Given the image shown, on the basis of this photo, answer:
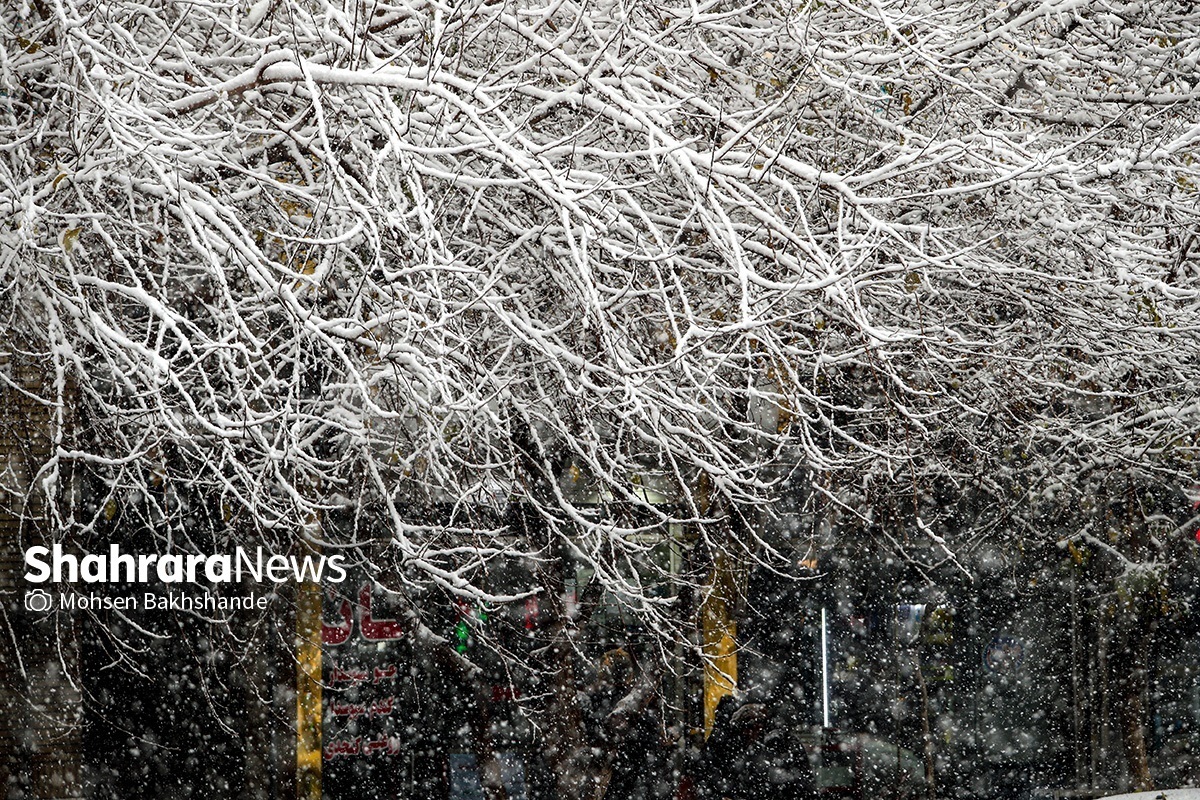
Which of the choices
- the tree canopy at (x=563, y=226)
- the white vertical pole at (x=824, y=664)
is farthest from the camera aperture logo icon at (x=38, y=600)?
the white vertical pole at (x=824, y=664)

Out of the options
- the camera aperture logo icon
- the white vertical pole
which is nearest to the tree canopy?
the camera aperture logo icon

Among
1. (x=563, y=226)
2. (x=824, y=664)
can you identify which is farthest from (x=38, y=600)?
(x=824, y=664)

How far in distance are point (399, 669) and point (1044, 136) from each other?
25.1ft

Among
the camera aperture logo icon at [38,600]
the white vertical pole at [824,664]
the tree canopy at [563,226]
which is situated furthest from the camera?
→ the white vertical pole at [824,664]

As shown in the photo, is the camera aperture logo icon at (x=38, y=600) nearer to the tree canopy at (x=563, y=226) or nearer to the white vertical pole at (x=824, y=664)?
the tree canopy at (x=563, y=226)

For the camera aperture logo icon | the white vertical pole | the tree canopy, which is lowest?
the white vertical pole

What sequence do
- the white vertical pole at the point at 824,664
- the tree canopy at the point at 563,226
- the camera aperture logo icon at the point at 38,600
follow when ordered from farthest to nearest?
the white vertical pole at the point at 824,664
the camera aperture logo icon at the point at 38,600
the tree canopy at the point at 563,226

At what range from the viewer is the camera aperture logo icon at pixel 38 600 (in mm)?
7934

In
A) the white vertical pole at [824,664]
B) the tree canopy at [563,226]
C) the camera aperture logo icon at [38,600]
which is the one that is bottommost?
the white vertical pole at [824,664]

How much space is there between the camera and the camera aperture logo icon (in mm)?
7934

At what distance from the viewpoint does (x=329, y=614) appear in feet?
35.0

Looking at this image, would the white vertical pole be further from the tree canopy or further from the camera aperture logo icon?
the camera aperture logo icon

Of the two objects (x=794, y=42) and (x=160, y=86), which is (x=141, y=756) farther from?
(x=794, y=42)

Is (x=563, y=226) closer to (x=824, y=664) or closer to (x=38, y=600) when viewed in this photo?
(x=38, y=600)
